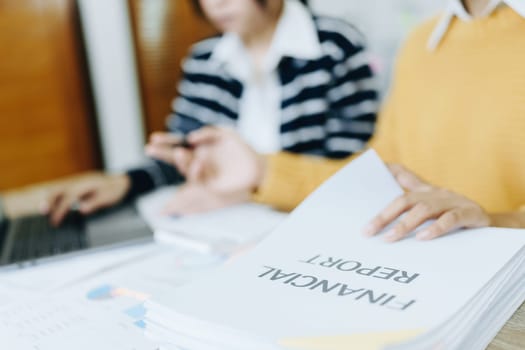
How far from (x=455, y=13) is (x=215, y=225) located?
0.49 m

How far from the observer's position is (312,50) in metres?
1.23

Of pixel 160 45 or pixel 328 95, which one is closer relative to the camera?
pixel 328 95

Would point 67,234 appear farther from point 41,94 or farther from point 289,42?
point 41,94

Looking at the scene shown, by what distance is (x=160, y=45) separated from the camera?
2727 mm

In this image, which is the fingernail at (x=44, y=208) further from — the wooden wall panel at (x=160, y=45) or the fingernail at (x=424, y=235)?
the wooden wall panel at (x=160, y=45)

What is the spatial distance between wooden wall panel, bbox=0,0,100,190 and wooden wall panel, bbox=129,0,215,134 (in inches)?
11.4

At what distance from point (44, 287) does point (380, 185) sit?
39 centimetres

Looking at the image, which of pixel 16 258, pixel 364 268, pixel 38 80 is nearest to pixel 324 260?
pixel 364 268

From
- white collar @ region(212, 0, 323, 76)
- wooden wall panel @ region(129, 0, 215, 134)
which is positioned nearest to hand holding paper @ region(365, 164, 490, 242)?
white collar @ region(212, 0, 323, 76)

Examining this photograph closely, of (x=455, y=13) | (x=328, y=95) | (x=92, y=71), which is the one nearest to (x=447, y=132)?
(x=455, y=13)

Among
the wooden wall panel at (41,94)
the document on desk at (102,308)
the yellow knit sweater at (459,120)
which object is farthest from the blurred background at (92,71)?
the document on desk at (102,308)

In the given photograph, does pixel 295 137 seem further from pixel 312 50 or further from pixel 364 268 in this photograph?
pixel 364 268

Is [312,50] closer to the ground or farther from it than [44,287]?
farther from it

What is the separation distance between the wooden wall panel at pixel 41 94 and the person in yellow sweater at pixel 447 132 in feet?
5.76
